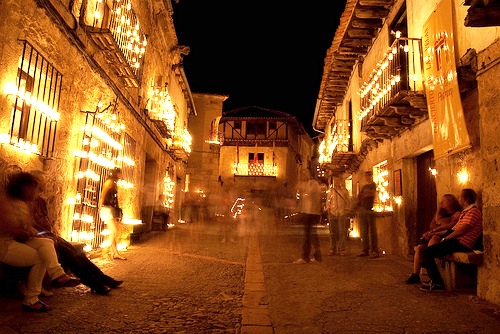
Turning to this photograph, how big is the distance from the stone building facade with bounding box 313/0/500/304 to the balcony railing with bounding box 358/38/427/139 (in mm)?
23

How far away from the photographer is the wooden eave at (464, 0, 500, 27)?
4.13m

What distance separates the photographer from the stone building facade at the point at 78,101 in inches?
182

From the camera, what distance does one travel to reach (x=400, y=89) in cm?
759

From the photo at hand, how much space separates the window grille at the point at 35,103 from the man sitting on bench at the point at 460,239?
5833 mm

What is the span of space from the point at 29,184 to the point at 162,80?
436 inches

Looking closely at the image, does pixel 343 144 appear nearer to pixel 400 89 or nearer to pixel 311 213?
pixel 400 89

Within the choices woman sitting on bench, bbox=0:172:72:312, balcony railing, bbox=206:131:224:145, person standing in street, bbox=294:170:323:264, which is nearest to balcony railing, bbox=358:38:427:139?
person standing in street, bbox=294:170:323:264

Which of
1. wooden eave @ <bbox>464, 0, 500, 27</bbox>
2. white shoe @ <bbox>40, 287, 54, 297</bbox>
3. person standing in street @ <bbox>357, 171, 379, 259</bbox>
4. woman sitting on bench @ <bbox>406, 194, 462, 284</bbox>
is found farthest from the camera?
person standing in street @ <bbox>357, 171, 379, 259</bbox>

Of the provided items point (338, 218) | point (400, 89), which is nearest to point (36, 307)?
point (338, 218)

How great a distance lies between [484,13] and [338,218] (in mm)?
5848

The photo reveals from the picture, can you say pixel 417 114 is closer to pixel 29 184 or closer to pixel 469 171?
pixel 469 171

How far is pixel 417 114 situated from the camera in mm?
7836

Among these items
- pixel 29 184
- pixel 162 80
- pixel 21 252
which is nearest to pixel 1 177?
pixel 29 184

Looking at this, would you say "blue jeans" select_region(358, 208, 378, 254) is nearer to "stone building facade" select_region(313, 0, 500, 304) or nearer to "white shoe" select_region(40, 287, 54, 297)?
"stone building facade" select_region(313, 0, 500, 304)
